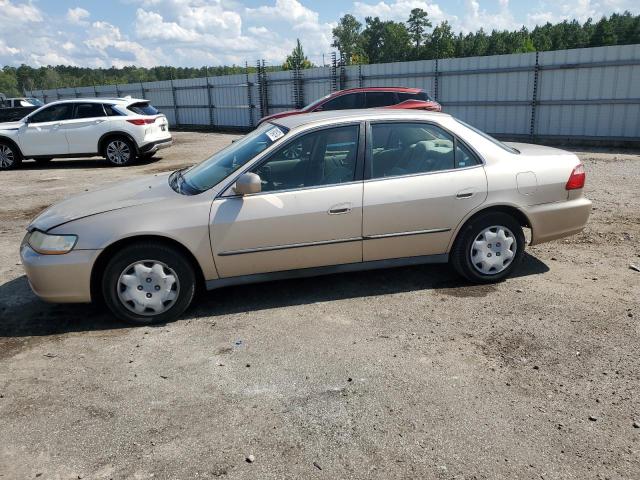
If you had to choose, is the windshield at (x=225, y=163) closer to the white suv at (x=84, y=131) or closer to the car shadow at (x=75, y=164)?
the white suv at (x=84, y=131)

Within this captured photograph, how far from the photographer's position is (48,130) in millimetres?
13633

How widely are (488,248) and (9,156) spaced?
13.5m

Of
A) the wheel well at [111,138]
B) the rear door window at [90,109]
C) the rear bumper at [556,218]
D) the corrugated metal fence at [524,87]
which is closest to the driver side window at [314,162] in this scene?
the rear bumper at [556,218]

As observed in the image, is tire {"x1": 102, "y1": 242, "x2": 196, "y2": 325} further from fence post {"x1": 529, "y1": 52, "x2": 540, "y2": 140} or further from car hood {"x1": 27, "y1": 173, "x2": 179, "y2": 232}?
fence post {"x1": 529, "y1": 52, "x2": 540, "y2": 140}

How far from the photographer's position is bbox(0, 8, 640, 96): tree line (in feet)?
302

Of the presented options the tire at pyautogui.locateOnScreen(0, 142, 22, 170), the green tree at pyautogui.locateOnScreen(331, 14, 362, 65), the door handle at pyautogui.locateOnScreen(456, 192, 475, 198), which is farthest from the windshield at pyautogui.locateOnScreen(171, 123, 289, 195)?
the green tree at pyautogui.locateOnScreen(331, 14, 362, 65)

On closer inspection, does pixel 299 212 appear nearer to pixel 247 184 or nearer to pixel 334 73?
pixel 247 184

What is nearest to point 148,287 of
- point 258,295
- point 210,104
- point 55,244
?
point 55,244

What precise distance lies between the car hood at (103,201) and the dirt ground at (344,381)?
0.87 metres

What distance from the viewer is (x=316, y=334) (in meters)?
4.09

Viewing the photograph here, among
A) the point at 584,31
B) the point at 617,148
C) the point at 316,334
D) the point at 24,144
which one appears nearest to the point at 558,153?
the point at 316,334

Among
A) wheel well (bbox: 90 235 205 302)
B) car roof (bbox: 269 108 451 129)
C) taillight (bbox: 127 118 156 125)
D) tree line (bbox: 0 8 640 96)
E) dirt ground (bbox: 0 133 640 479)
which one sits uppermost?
tree line (bbox: 0 8 640 96)

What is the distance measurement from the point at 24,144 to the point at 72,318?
1120 centimetres

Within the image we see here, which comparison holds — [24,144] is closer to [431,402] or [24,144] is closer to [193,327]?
[193,327]
